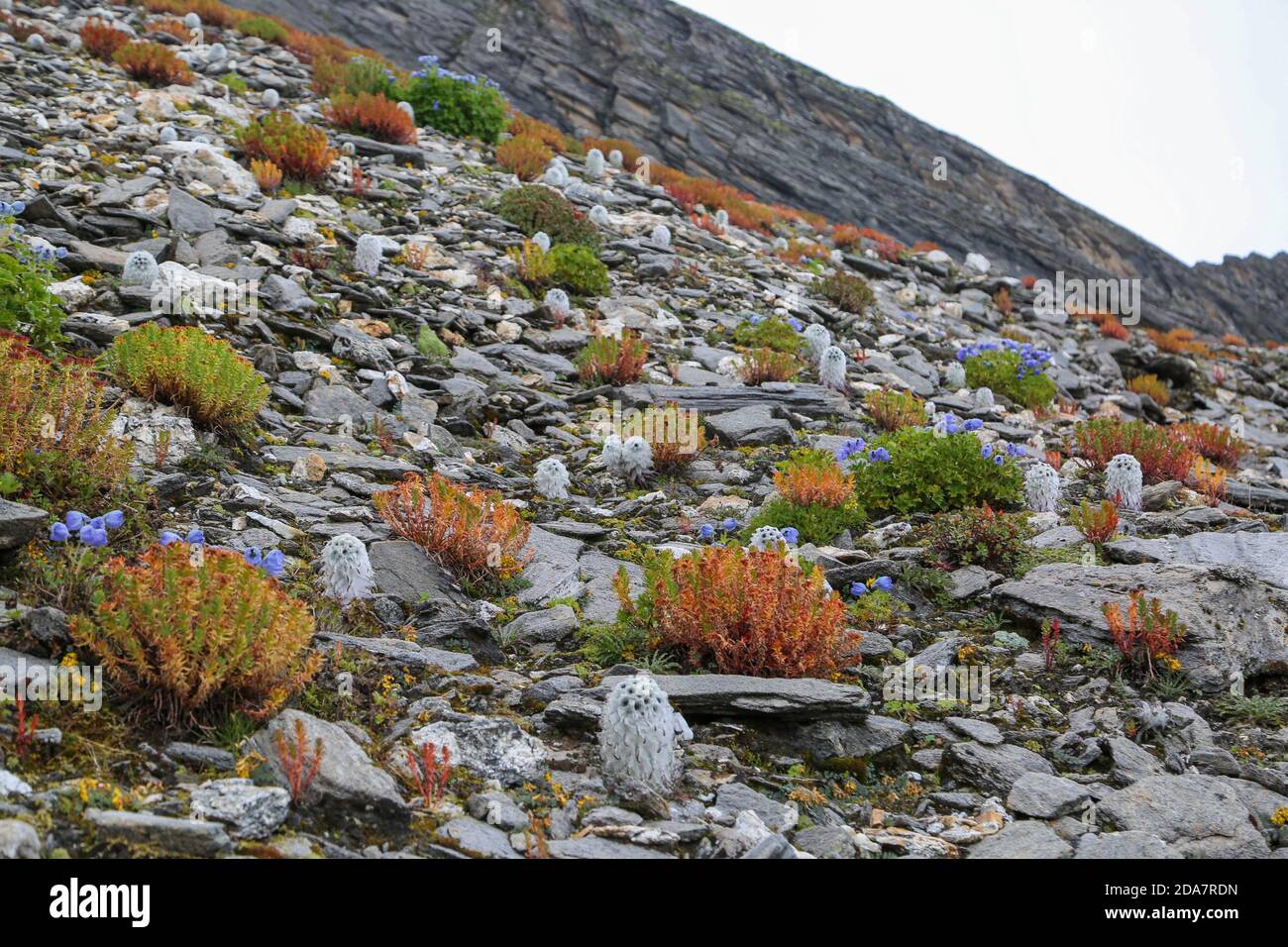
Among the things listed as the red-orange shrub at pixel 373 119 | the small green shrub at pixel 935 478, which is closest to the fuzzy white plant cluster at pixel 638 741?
the small green shrub at pixel 935 478

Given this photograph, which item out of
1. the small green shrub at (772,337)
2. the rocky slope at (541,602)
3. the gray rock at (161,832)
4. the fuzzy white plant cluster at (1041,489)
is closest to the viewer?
the gray rock at (161,832)

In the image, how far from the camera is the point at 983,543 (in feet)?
22.9

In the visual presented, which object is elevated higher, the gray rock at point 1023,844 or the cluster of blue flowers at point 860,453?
the cluster of blue flowers at point 860,453

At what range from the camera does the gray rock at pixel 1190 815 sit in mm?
4055

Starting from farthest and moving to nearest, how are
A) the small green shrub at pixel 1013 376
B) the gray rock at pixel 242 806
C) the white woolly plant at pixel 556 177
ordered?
1. the white woolly plant at pixel 556 177
2. the small green shrub at pixel 1013 376
3. the gray rock at pixel 242 806

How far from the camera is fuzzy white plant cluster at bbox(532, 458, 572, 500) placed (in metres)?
7.89

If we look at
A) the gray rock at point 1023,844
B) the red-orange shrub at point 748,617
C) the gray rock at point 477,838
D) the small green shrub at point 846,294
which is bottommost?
the gray rock at point 1023,844

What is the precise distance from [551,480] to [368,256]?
5003 mm

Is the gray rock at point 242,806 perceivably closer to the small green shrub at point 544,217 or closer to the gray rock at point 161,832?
the gray rock at point 161,832

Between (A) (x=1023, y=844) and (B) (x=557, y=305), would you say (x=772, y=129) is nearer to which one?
(B) (x=557, y=305)

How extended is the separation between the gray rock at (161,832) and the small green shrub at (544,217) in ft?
38.6

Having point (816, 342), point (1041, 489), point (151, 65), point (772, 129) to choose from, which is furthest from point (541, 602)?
point (772, 129)
